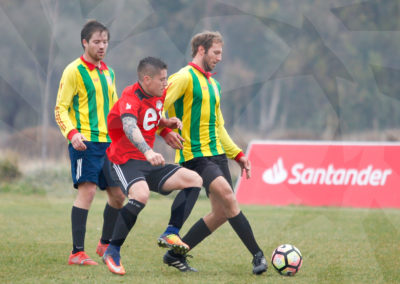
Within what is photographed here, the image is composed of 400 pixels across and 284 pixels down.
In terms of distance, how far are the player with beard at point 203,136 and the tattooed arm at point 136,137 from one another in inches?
17.4

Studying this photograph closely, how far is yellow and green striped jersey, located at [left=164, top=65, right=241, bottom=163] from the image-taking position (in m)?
5.27

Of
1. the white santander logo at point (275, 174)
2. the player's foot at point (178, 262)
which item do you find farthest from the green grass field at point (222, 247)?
the white santander logo at point (275, 174)

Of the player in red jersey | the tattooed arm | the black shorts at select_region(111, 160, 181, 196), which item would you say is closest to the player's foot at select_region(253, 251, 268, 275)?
the player in red jersey

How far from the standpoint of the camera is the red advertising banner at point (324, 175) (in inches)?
473

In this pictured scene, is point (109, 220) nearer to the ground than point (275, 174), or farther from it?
farther from it

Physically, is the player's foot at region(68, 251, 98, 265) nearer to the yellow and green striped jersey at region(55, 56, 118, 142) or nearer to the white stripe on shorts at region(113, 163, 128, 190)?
the white stripe on shorts at region(113, 163, 128, 190)

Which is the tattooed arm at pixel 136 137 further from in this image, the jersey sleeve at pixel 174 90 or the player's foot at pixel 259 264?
the player's foot at pixel 259 264

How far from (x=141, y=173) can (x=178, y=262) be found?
847mm

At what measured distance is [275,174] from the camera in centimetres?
1228

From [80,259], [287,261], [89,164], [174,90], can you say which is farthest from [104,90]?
[287,261]

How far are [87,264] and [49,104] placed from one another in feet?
67.6

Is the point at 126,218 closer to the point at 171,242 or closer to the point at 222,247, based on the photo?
the point at 171,242

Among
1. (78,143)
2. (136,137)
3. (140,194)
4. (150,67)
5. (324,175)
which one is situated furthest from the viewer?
(324,175)

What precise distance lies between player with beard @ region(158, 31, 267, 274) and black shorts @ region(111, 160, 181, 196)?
27 centimetres
